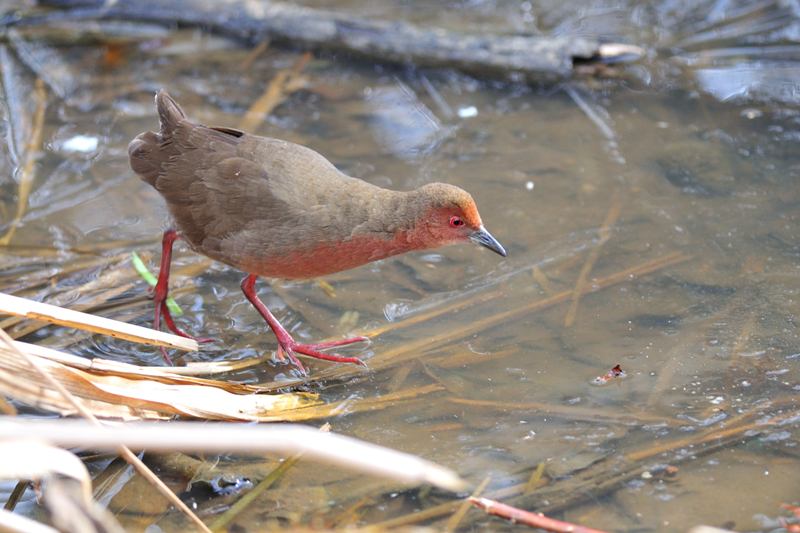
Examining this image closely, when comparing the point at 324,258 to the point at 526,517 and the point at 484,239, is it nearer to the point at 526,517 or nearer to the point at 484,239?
the point at 484,239

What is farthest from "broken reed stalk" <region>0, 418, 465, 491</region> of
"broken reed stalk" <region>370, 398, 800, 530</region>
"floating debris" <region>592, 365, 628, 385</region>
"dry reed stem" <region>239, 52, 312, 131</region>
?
"dry reed stem" <region>239, 52, 312, 131</region>

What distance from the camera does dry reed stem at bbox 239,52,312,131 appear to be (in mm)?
6883

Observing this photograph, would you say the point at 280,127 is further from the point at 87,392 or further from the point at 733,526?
the point at 733,526

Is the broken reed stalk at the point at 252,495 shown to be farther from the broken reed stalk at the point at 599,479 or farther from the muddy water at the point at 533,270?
the broken reed stalk at the point at 599,479

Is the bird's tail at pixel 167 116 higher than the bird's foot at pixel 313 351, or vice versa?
the bird's tail at pixel 167 116

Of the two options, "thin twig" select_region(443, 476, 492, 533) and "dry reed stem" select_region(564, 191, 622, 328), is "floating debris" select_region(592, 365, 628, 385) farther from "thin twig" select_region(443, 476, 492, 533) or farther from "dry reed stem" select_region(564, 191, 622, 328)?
"thin twig" select_region(443, 476, 492, 533)

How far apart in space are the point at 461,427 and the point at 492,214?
1.97 metres

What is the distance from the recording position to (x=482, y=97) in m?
7.07

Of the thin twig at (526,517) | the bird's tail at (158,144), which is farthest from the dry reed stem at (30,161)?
the thin twig at (526,517)

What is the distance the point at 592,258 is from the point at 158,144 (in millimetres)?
2473

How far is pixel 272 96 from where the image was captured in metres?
7.19

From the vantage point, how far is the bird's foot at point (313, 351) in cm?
468

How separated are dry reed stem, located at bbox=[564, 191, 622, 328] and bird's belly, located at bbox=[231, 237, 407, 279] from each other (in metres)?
0.95

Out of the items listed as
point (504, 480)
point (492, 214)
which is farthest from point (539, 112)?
point (504, 480)
